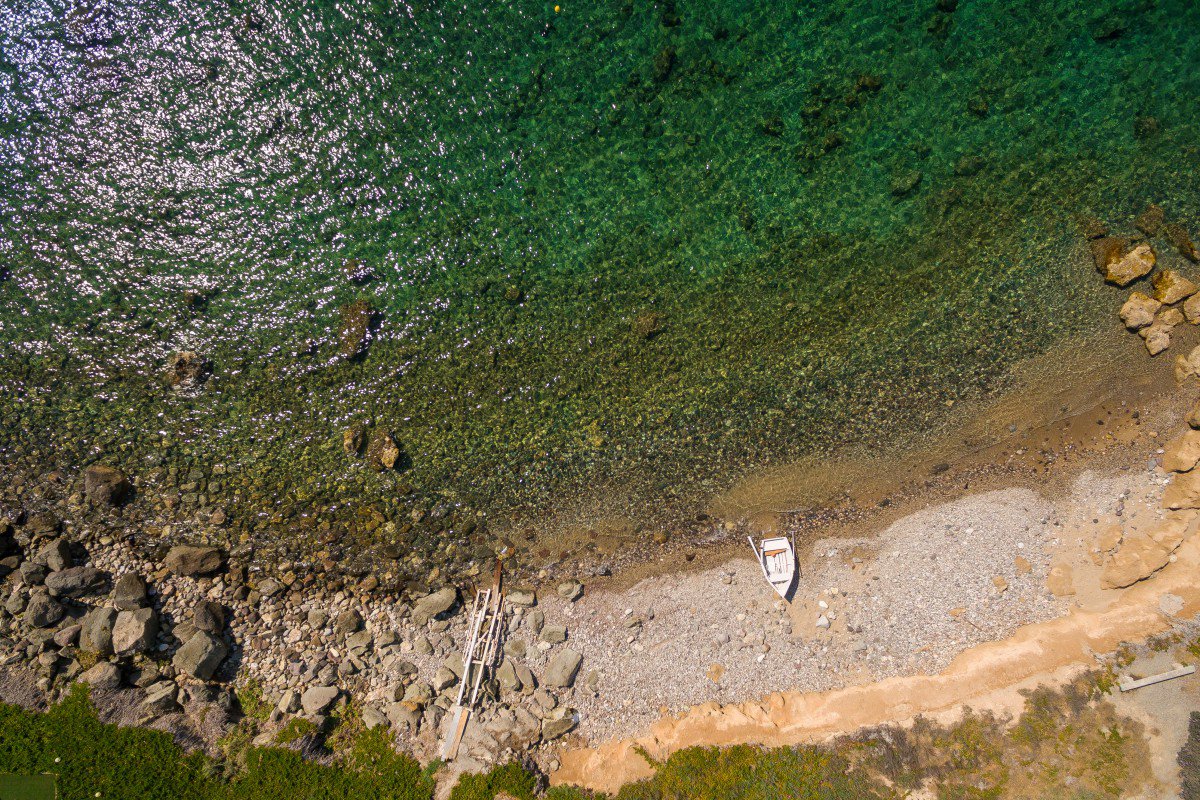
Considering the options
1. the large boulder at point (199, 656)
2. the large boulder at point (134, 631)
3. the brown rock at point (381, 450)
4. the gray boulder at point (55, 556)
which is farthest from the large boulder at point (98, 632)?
the brown rock at point (381, 450)

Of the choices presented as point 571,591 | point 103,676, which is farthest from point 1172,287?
point 103,676

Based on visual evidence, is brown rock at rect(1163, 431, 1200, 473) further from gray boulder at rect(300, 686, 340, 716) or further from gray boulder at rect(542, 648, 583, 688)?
gray boulder at rect(300, 686, 340, 716)

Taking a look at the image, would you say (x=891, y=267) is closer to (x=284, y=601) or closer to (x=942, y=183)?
(x=942, y=183)

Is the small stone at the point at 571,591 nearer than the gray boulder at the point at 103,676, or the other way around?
the gray boulder at the point at 103,676

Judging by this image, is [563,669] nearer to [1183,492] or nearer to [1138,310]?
[1183,492]

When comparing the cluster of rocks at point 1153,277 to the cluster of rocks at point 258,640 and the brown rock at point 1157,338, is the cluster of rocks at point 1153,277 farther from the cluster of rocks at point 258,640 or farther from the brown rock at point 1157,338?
the cluster of rocks at point 258,640

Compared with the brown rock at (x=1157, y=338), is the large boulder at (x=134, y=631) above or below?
below
